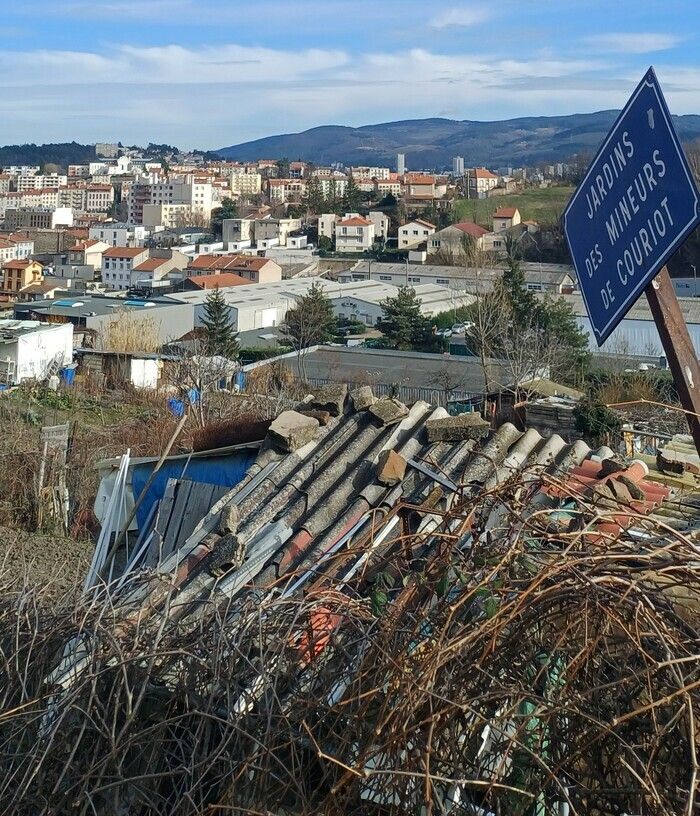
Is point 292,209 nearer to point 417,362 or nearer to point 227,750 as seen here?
point 417,362

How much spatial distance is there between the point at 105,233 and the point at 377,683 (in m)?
69.7

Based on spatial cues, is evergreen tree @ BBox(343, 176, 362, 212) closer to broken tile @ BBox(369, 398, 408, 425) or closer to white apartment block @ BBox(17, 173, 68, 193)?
broken tile @ BBox(369, 398, 408, 425)

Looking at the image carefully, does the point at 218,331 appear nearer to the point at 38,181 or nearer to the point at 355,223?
the point at 355,223

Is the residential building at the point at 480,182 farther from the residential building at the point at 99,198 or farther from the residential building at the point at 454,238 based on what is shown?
the residential building at the point at 99,198

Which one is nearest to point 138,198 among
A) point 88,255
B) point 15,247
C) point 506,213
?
point 15,247

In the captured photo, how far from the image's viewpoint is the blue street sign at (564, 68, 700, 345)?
149 cm

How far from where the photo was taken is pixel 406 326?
28.3m

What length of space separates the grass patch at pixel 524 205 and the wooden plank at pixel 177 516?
55.3 m

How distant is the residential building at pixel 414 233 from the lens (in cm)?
5716

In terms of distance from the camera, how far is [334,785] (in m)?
1.74

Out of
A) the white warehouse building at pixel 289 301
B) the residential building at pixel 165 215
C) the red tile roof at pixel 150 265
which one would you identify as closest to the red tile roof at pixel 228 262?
the red tile roof at pixel 150 265

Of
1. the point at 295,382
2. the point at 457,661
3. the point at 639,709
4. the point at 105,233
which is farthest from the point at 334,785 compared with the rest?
the point at 105,233

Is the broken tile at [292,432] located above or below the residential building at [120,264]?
above

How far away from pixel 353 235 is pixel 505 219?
9.06 m
